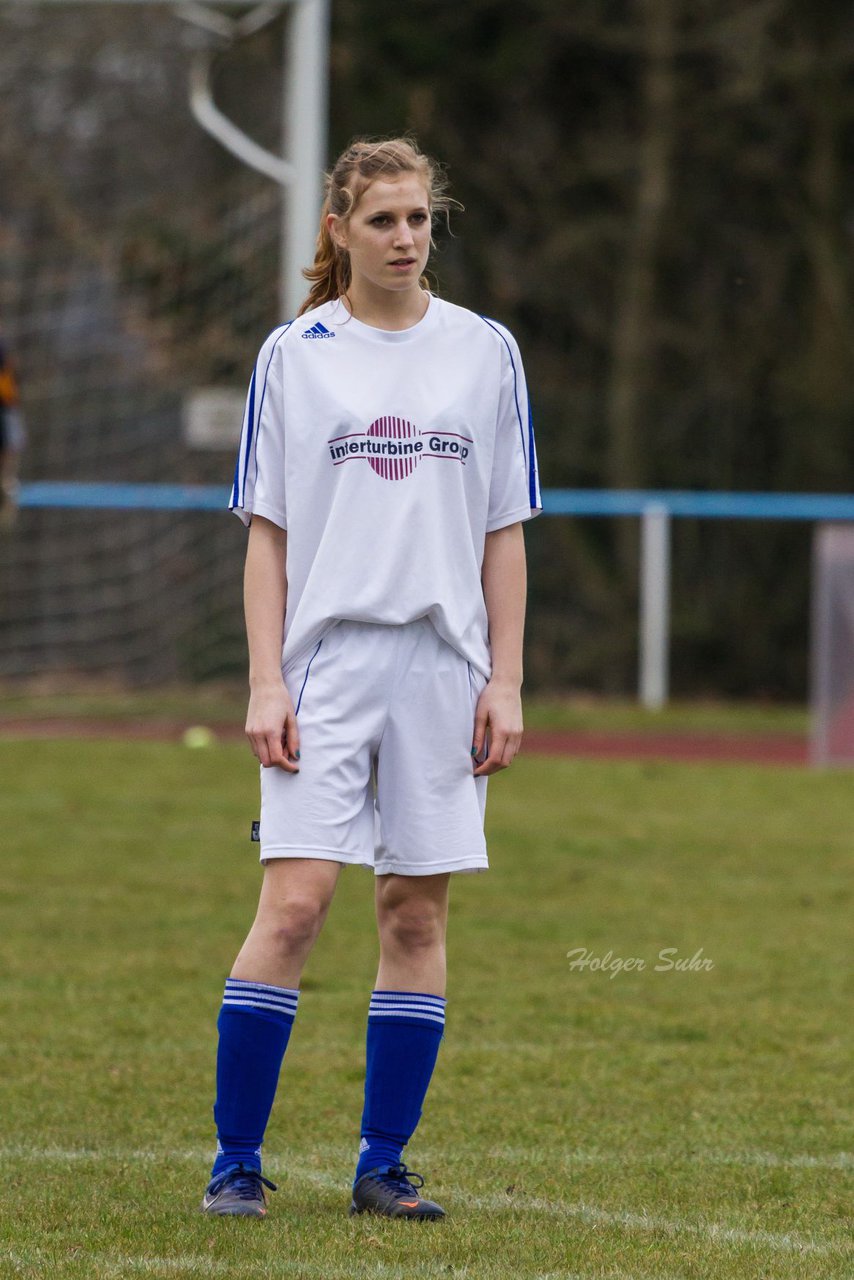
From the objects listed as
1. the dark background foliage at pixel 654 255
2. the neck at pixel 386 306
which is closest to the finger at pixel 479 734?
the neck at pixel 386 306

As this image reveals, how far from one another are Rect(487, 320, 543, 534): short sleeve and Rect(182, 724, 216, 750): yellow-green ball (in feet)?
27.8

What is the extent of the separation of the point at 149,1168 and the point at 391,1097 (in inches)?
22.5

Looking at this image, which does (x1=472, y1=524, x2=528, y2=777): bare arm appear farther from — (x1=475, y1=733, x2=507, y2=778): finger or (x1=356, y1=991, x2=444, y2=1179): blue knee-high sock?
(x1=356, y1=991, x2=444, y2=1179): blue knee-high sock

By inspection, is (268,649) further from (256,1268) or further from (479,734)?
(256,1268)

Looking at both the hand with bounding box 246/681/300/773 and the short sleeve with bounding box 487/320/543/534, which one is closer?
the hand with bounding box 246/681/300/773

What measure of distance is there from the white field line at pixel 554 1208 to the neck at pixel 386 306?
1576mm

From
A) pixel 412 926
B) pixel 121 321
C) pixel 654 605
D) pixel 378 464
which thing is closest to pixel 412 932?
pixel 412 926

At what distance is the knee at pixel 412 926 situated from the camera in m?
3.63

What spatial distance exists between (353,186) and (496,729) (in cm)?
98

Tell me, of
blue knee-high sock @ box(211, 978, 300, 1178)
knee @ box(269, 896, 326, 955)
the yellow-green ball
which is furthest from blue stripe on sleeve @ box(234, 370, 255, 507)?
the yellow-green ball

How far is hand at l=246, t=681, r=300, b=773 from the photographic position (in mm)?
3477

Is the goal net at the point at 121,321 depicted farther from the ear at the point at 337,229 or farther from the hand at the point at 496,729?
the hand at the point at 496,729

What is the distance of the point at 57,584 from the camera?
15.1 meters

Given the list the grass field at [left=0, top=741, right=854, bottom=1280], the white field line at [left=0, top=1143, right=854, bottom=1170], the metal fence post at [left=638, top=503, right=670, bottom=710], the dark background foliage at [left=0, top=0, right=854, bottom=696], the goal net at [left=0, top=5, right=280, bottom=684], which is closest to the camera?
the grass field at [left=0, top=741, right=854, bottom=1280]
